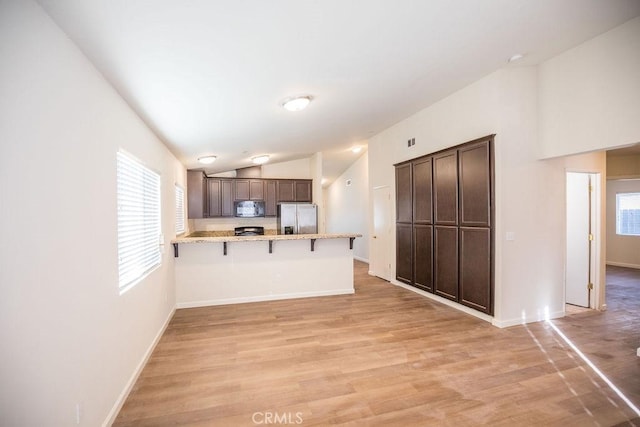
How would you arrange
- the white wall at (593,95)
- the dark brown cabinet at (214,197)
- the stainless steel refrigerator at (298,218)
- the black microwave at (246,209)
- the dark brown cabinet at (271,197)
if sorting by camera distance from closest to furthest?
the white wall at (593,95)
the stainless steel refrigerator at (298,218)
the dark brown cabinet at (214,197)
the black microwave at (246,209)
the dark brown cabinet at (271,197)

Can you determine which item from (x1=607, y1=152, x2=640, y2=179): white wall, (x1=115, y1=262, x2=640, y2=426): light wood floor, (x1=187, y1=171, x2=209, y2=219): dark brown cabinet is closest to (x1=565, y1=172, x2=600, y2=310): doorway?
(x1=115, y1=262, x2=640, y2=426): light wood floor

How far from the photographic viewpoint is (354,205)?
915cm

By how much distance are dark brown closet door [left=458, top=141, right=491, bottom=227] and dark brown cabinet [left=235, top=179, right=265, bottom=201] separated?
4.71 m

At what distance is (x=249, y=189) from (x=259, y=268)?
2970 millimetres

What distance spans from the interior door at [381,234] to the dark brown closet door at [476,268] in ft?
6.67

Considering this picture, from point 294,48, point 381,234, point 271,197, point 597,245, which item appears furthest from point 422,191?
point 271,197

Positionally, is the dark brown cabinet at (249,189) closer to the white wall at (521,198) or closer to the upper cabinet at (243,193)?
the upper cabinet at (243,193)

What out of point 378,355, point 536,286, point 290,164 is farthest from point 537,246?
point 290,164

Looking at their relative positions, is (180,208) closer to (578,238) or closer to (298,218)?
(298,218)

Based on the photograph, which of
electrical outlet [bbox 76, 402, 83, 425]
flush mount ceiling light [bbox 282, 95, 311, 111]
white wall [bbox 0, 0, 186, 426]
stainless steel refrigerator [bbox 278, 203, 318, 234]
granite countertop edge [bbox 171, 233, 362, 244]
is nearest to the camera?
white wall [bbox 0, 0, 186, 426]

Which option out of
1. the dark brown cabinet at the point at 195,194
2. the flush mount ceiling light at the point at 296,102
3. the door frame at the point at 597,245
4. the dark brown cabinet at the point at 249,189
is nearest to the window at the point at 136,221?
the flush mount ceiling light at the point at 296,102

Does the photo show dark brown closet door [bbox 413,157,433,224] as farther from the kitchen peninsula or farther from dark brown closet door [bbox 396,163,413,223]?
the kitchen peninsula

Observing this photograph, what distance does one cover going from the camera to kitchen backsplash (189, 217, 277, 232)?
7.28 m

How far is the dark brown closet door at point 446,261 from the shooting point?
4258 mm
